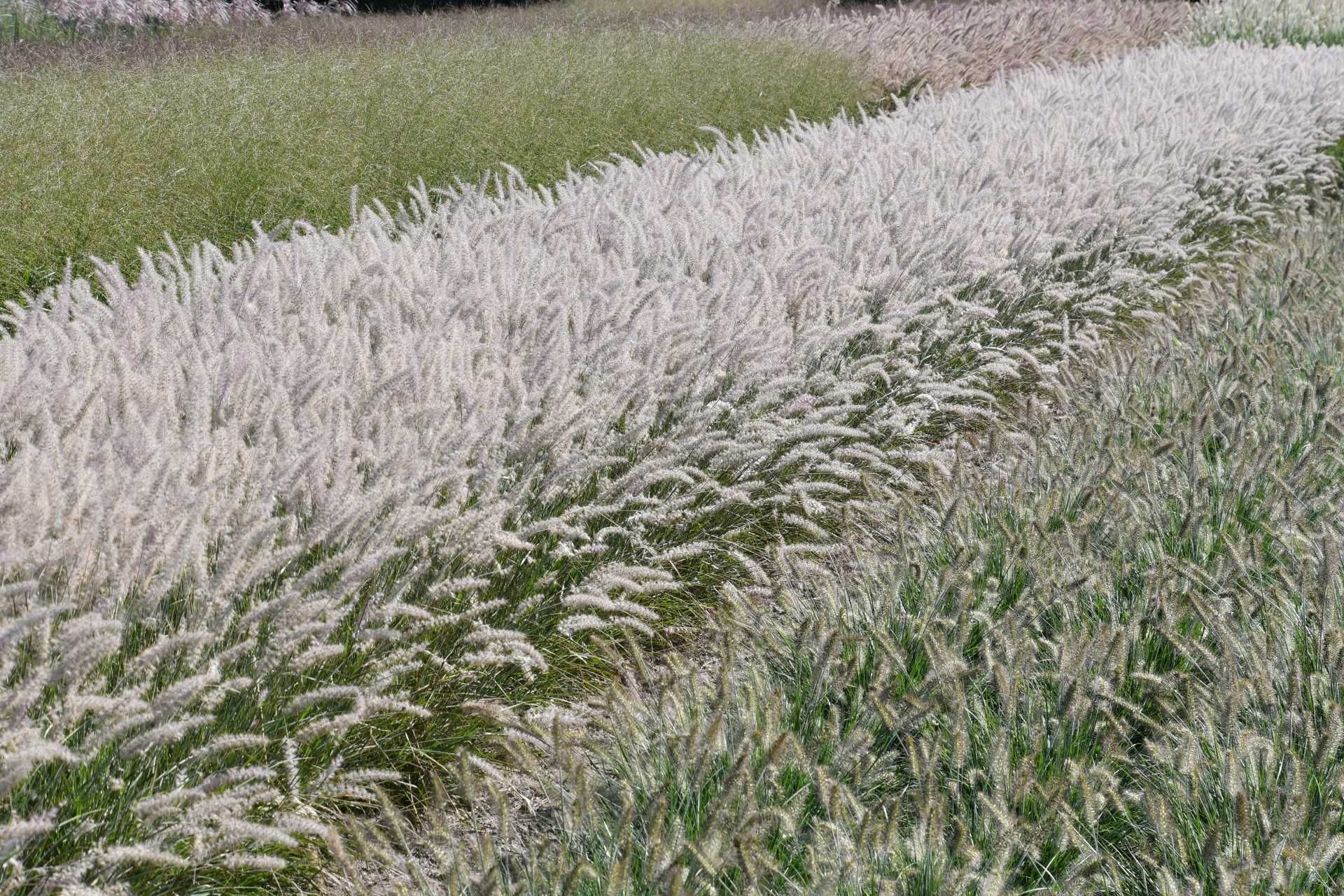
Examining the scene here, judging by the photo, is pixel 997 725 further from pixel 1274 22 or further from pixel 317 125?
pixel 1274 22

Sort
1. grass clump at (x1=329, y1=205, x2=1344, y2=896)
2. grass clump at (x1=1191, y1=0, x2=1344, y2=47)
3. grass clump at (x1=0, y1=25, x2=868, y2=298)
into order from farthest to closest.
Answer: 1. grass clump at (x1=1191, y1=0, x2=1344, y2=47)
2. grass clump at (x1=0, y1=25, x2=868, y2=298)
3. grass clump at (x1=329, y1=205, x2=1344, y2=896)

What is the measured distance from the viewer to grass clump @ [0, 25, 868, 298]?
425 centimetres

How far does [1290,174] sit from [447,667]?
22.9 ft

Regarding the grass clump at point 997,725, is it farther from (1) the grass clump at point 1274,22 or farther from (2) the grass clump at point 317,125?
(1) the grass clump at point 1274,22

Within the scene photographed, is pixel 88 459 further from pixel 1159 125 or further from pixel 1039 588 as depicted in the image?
pixel 1159 125

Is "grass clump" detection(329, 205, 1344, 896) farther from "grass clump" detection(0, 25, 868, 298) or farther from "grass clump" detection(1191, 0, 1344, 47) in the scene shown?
"grass clump" detection(1191, 0, 1344, 47)

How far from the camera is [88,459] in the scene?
2.14m

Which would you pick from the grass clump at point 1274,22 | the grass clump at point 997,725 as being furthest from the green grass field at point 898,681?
the grass clump at point 1274,22

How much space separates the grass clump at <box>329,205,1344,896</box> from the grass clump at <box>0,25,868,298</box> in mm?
2652

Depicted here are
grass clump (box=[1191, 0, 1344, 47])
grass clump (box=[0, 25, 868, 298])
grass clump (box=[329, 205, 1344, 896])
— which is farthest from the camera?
grass clump (box=[1191, 0, 1344, 47])

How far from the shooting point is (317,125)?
5.40 meters

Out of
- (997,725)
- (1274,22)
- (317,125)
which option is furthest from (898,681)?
(1274,22)

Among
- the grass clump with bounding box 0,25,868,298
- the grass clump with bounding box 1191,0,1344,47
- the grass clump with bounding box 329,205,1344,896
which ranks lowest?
the grass clump with bounding box 329,205,1344,896

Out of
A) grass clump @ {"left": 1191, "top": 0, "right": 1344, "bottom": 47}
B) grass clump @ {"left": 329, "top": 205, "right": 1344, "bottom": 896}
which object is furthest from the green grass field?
grass clump @ {"left": 1191, "top": 0, "right": 1344, "bottom": 47}
